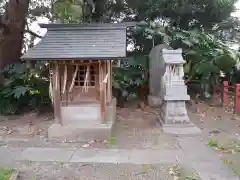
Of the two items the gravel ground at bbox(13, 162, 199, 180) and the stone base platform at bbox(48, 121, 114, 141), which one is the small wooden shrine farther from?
the gravel ground at bbox(13, 162, 199, 180)

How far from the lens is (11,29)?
1085cm

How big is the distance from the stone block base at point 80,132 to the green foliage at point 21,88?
2.62m

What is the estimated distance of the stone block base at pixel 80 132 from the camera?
7277mm

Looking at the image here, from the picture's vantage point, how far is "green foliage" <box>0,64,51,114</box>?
9595 millimetres

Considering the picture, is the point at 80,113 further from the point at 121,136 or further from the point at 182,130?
the point at 182,130

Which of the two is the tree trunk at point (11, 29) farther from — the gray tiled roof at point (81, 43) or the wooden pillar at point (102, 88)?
the wooden pillar at point (102, 88)

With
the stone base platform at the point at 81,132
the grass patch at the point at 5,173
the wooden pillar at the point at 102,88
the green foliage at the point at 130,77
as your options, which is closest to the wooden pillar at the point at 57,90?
the stone base platform at the point at 81,132

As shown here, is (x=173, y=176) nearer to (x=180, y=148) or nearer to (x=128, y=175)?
(x=128, y=175)

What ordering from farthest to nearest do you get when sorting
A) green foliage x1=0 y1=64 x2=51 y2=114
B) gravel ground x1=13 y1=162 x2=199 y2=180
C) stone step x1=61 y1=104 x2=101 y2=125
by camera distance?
green foliage x1=0 y1=64 x2=51 y2=114, stone step x1=61 y1=104 x2=101 y2=125, gravel ground x1=13 y1=162 x2=199 y2=180

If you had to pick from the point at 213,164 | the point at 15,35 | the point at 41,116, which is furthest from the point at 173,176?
the point at 15,35

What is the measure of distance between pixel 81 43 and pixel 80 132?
2.24 metres

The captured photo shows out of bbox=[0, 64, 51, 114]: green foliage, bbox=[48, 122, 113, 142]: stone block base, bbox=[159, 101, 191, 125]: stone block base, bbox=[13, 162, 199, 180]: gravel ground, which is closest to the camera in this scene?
bbox=[13, 162, 199, 180]: gravel ground

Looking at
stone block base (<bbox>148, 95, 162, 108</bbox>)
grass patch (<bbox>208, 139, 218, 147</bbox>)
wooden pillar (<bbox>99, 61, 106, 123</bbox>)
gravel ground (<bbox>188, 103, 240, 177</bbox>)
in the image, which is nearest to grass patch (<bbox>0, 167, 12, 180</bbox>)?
wooden pillar (<bbox>99, 61, 106, 123</bbox>)

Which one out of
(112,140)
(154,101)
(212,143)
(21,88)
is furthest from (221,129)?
(21,88)
